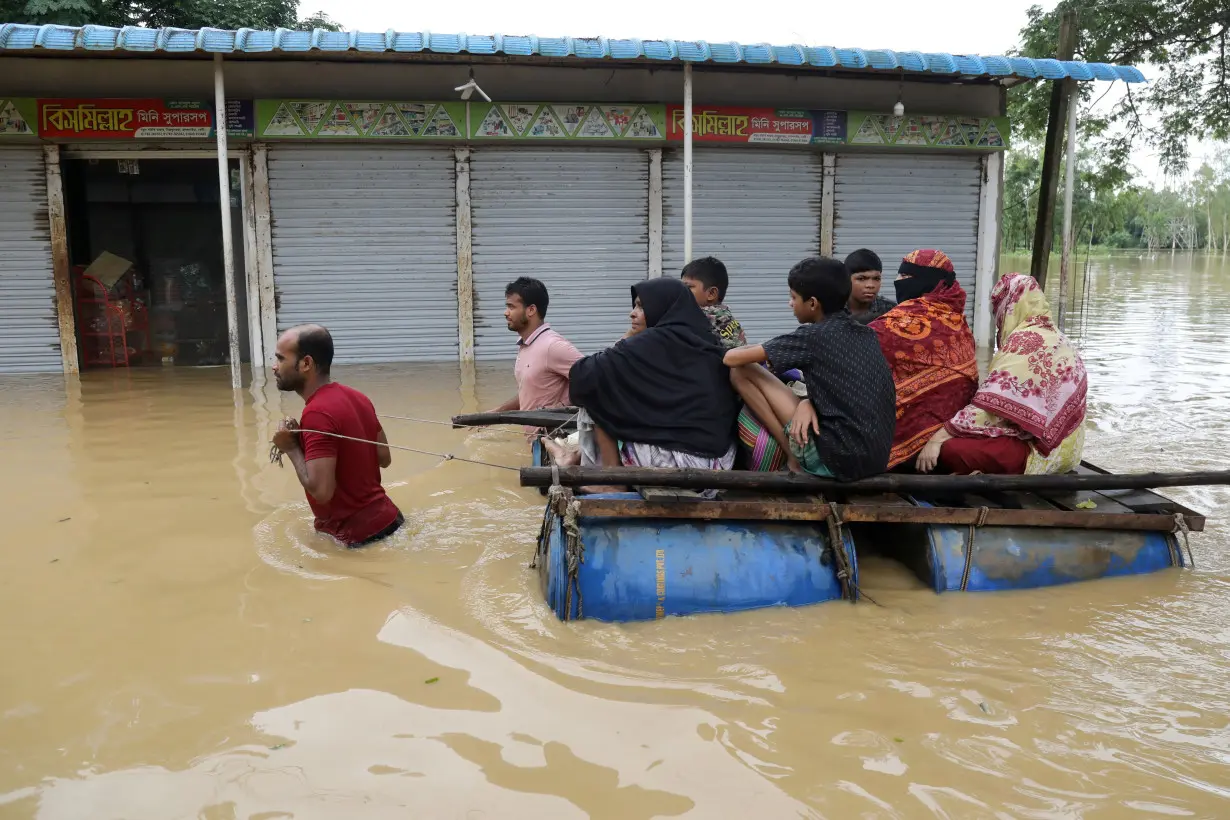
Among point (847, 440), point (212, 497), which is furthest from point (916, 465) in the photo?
point (212, 497)

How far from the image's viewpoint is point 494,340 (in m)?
11.2

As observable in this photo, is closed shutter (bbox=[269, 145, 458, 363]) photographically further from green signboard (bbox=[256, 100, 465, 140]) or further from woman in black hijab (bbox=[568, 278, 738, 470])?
woman in black hijab (bbox=[568, 278, 738, 470])

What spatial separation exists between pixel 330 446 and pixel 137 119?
751 centimetres

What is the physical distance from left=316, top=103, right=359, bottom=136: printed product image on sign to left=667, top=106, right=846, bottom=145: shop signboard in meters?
3.49

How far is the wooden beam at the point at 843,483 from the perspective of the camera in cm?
383

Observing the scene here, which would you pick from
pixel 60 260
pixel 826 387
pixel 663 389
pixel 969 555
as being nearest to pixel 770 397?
pixel 826 387

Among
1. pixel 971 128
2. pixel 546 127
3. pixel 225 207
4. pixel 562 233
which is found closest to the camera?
pixel 225 207

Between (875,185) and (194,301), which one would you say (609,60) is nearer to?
(875,185)

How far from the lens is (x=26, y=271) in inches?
408

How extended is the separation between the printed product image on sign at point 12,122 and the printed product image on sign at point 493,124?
4.60m

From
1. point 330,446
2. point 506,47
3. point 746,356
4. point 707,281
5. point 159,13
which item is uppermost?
point 159,13

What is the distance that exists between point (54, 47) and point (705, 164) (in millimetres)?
6551

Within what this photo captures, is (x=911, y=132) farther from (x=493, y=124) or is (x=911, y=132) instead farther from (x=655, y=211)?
(x=493, y=124)

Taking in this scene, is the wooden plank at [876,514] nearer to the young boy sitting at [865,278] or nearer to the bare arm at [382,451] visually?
the bare arm at [382,451]
